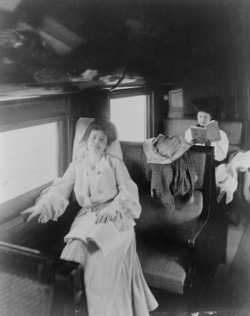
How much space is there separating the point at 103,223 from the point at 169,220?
0.72 meters

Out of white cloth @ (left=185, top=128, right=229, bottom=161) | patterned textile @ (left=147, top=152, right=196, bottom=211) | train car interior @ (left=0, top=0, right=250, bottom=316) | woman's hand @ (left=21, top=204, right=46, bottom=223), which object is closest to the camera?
train car interior @ (left=0, top=0, right=250, bottom=316)

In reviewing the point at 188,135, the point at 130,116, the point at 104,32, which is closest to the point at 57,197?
the point at 104,32

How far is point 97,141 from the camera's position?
2580mm

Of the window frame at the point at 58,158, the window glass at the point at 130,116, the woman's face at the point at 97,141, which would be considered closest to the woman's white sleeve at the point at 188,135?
the window glass at the point at 130,116

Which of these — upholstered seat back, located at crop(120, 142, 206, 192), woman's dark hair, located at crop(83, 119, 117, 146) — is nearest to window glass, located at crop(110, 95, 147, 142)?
upholstered seat back, located at crop(120, 142, 206, 192)

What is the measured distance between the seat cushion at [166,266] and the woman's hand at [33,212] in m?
0.80

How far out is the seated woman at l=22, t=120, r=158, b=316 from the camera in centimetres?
220

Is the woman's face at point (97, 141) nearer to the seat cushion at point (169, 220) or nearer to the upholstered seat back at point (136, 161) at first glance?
the upholstered seat back at point (136, 161)

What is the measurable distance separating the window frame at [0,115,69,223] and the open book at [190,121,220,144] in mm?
1789

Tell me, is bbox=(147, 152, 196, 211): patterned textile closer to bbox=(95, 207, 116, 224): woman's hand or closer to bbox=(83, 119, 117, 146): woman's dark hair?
bbox=(83, 119, 117, 146): woman's dark hair

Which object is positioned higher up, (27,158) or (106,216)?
(27,158)

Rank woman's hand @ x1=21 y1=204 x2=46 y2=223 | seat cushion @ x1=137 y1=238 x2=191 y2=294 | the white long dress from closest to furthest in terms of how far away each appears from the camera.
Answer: the white long dress < woman's hand @ x1=21 y1=204 x2=46 y2=223 < seat cushion @ x1=137 y1=238 x2=191 y2=294

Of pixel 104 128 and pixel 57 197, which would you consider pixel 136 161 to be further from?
pixel 57 197

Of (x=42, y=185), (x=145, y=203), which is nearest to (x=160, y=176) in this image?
(x=145, y=203)
